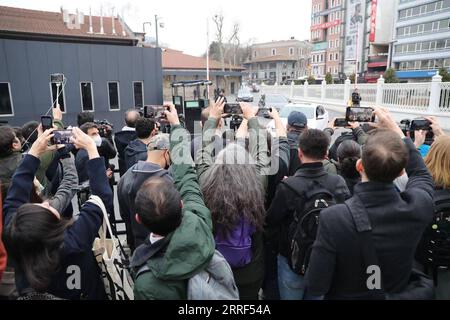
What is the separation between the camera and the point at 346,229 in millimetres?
1615

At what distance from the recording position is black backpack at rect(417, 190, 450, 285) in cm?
226

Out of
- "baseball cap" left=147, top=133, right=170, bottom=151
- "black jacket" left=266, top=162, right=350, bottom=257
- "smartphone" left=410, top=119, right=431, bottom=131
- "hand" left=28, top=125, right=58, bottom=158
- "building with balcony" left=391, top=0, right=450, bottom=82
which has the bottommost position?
"black jacket" left=266, top=162, right=350, bottom=257

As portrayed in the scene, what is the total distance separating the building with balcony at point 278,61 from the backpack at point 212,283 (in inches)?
3144

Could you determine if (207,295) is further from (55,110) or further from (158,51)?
(158,51)

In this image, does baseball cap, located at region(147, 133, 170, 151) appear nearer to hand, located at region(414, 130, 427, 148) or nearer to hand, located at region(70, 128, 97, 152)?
hand, located at region(70, 128, 97, 152)

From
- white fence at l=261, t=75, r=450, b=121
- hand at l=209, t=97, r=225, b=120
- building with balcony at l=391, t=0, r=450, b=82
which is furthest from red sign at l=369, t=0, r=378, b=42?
hand at l=209, t=97, r=225, b=120

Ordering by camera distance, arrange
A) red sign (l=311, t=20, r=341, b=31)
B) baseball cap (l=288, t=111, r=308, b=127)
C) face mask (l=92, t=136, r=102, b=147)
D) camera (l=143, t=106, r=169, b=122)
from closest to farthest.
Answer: baseball cap (l=288, t=111, r=308, b=127), camera (l=143, t=106, r=169, b=122), face mask (l=92, t=136, r=102, b=147), red sign (l=311, t=20, r=341, b=31)

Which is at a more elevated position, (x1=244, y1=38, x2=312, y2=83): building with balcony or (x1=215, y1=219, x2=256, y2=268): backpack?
(x1=244, y1=38, x2=312, y2=83): building with balcony

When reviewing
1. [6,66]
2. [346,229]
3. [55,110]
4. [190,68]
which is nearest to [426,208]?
[346,229]

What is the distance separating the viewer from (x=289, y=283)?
7.55 feet

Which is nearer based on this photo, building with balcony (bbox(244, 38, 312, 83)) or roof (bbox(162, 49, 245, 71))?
roof (bbox(162, 49, 245, 71))

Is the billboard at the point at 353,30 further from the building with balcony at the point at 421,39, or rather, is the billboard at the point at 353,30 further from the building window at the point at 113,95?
the building window at the point at 113,95

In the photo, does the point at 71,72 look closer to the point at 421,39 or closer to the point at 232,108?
the point at 232,108

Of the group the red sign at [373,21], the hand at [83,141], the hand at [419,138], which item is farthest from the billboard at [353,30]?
the hand at [83,141]
